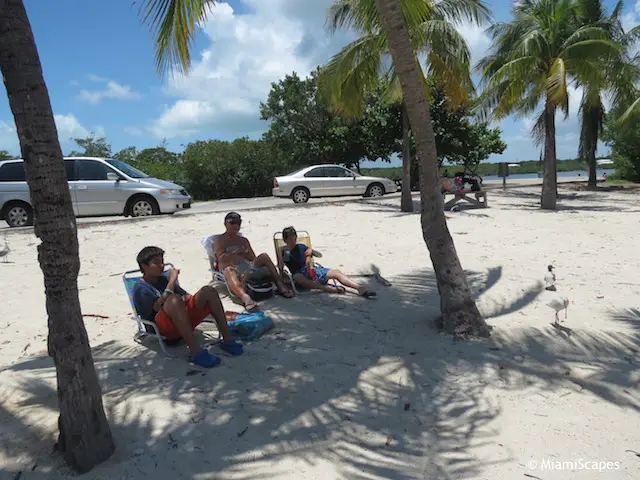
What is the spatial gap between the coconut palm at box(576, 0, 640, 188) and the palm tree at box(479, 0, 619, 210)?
354mm

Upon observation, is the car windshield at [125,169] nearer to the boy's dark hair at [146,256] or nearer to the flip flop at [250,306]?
the flip flop at [250,306]

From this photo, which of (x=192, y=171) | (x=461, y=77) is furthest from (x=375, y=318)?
(x=192, y=171)

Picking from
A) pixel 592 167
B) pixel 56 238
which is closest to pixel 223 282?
pixel 56 238

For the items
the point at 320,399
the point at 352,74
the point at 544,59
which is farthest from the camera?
the point at 544,59

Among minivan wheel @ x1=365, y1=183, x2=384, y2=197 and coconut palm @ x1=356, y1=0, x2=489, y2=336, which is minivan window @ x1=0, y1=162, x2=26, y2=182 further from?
minivan wheel @ x1=365, y1=183, x2=384, y2=197

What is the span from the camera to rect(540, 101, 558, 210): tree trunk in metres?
13.0

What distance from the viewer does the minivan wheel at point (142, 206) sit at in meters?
11.4

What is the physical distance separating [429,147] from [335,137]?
67.3ft

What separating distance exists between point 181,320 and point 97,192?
8820 millimetres

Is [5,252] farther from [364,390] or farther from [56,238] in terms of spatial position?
[364,390]

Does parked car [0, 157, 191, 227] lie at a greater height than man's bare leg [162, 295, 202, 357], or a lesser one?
greater

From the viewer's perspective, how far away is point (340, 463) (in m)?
2.62

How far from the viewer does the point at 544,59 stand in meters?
12.4

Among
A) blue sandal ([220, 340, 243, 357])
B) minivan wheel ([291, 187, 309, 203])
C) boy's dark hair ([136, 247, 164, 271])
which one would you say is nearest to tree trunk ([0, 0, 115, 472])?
blue sandal ([220, 340, 243, 357])
